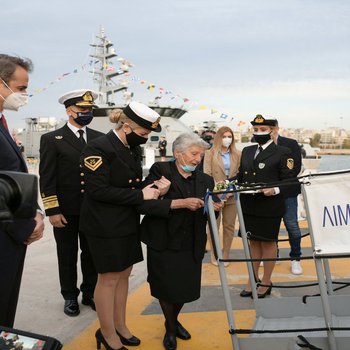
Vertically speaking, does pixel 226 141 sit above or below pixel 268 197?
above

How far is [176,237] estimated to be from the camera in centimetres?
304

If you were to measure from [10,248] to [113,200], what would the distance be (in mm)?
786

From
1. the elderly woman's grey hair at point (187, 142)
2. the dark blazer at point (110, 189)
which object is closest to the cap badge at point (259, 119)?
the elderly woman's grey hair at point (187, 142)

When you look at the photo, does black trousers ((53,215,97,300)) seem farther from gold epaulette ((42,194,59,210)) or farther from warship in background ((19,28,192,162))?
warship in background ((19,28,192,162))

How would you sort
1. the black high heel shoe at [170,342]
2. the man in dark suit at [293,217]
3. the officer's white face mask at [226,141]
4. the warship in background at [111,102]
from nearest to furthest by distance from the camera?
the black high heel shoe at [170,342], the man in dark suit at [293,217], the officer's white face mask at [226,141], the warship in background at [111,102]

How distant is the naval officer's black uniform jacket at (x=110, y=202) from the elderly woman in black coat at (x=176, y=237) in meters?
0.18

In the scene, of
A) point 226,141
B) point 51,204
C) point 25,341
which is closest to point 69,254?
point 51,204

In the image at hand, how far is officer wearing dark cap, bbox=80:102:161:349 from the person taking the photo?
2.83 meters

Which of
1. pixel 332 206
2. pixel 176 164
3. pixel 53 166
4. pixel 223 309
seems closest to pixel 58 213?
pixel 53 166

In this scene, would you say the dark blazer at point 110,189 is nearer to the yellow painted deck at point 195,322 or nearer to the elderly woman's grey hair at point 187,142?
the elderly woman's grey hair at point 187,142

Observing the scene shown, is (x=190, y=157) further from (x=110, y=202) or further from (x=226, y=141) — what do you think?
(x=226, y=141)

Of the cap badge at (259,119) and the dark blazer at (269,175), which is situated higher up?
the cap badge at (259,119)

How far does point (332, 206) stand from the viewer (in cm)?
224

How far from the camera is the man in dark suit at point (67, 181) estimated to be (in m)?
3.60
